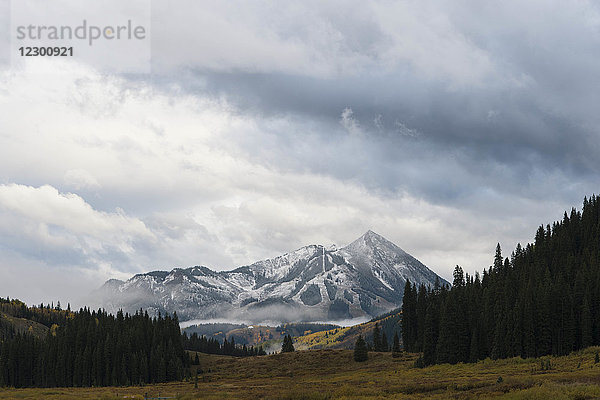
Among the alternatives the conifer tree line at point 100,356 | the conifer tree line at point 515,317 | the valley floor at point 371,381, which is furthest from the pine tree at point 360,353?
the conifer tree line at point 100,356

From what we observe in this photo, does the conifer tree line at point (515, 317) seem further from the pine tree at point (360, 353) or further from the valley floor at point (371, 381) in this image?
the pine tree at point (360, 353)

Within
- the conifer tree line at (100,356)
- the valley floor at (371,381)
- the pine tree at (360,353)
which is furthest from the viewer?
the conifer tree line at (100,356)

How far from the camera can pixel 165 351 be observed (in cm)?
15612

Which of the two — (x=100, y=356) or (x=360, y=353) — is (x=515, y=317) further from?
(x=100, y=356)

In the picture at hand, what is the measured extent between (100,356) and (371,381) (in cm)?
10311

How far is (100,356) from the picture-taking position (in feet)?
501

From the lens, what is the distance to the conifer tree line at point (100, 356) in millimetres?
150125

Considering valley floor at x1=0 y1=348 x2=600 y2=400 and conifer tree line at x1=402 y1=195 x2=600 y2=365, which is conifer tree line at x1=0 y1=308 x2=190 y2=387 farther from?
conifer tree line at x1=402 y1=195 x2=600 y2=365

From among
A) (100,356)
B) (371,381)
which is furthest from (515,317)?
(100,356)

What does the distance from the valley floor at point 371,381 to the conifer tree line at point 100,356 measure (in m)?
16.6

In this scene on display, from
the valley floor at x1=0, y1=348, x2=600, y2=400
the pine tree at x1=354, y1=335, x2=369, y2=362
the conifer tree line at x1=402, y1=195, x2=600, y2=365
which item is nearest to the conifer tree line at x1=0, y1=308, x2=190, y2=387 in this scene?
the valley floor at x1=0, y1=348, x2=600, y2=400

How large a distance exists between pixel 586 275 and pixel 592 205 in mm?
82967

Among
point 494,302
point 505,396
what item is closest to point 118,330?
point 494,302

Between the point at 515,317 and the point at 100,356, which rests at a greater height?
the point at 515,317
